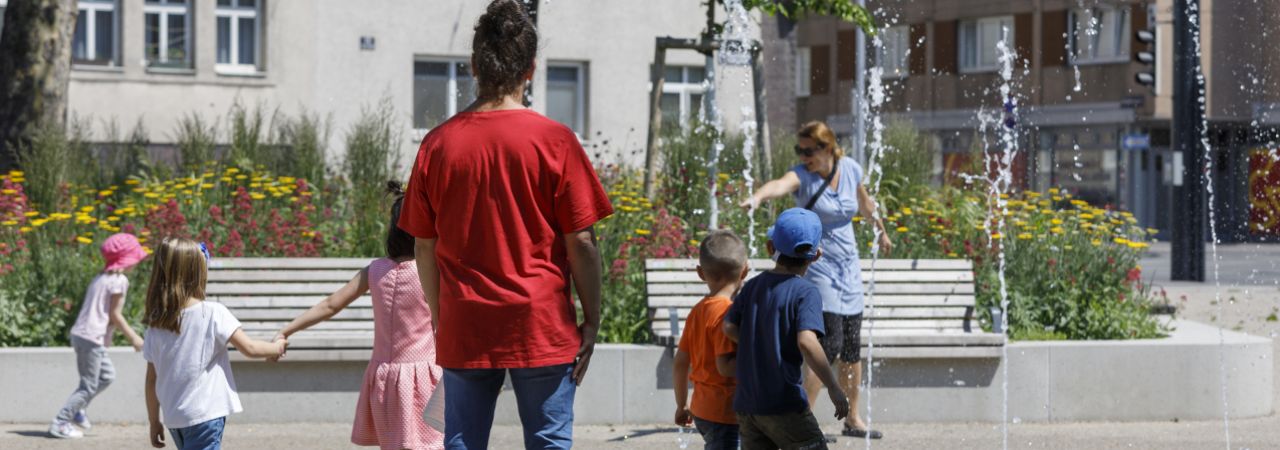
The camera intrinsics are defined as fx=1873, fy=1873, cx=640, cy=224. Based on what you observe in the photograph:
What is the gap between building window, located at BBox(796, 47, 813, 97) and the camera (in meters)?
54.6

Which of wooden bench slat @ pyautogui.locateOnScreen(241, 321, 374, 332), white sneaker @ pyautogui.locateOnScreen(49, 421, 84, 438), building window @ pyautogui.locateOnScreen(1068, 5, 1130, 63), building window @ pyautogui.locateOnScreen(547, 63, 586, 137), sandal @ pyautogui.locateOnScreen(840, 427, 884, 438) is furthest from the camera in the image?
building window @ pyautogui.locateOnScreen(1068, 5, 1130, 63)

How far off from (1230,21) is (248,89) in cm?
2600

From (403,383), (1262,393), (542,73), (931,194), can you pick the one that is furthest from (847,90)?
(403,383)

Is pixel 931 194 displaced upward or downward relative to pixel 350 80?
downward

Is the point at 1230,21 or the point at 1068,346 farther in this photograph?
the point at 1230,21

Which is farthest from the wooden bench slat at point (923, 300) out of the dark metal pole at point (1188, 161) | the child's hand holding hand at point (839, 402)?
the dark metal pole at point (1188, 161)

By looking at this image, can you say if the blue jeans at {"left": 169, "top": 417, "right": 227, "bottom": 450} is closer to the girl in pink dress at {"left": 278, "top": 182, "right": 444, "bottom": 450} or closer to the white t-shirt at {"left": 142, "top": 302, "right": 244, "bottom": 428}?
the white t-shirt at {"left": 142, "top": 302, "right": 244, "bottom": 428}

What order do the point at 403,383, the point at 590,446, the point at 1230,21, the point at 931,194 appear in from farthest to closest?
the point at 1230,21
the point at 931,194
the point at 590,446
the point at 403,383

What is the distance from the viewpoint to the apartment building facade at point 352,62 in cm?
2650

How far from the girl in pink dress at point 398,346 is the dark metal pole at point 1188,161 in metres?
15.5

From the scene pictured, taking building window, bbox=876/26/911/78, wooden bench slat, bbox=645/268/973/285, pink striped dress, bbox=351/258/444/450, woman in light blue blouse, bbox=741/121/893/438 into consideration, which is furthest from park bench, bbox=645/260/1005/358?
building window, bbox=876/26/911/78

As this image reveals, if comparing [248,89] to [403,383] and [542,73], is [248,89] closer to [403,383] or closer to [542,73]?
[542,73]

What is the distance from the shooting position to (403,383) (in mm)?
6223

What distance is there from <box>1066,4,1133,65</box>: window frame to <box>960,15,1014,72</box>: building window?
5.21 feet
